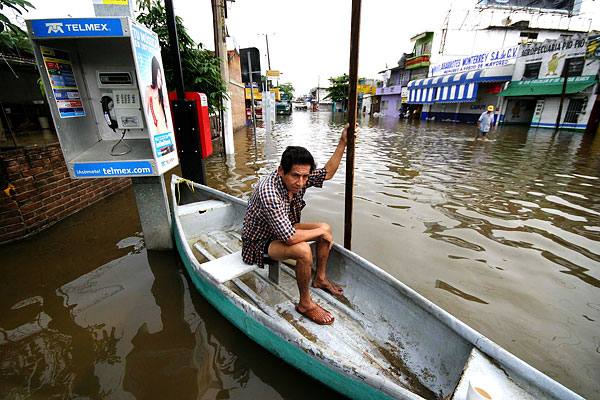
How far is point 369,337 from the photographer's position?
2.37m

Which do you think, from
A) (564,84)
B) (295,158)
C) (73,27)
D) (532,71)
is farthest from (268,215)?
(532,71)

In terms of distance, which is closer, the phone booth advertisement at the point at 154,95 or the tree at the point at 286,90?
the phone booth advertisement at the point at 154,95

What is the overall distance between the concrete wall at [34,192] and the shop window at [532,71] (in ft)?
78.6

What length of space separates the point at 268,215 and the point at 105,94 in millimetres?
2992

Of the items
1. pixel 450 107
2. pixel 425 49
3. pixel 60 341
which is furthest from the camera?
pixel 425 49

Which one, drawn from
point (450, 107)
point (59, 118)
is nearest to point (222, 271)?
point (59, 118)

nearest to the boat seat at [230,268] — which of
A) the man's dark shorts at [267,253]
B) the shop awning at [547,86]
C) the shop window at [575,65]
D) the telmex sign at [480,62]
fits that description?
the man's dark shorts at [267,253]

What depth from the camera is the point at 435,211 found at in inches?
210

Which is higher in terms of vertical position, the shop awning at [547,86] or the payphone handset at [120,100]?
the shop awning at [547,86]

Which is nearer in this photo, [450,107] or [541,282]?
[541,282]

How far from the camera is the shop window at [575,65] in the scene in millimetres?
15414

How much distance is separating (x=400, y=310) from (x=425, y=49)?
32714 millimetres

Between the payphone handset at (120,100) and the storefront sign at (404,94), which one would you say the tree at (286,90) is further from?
the payphone handset at (120,100)

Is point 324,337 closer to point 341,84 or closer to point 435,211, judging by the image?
point 435,211
